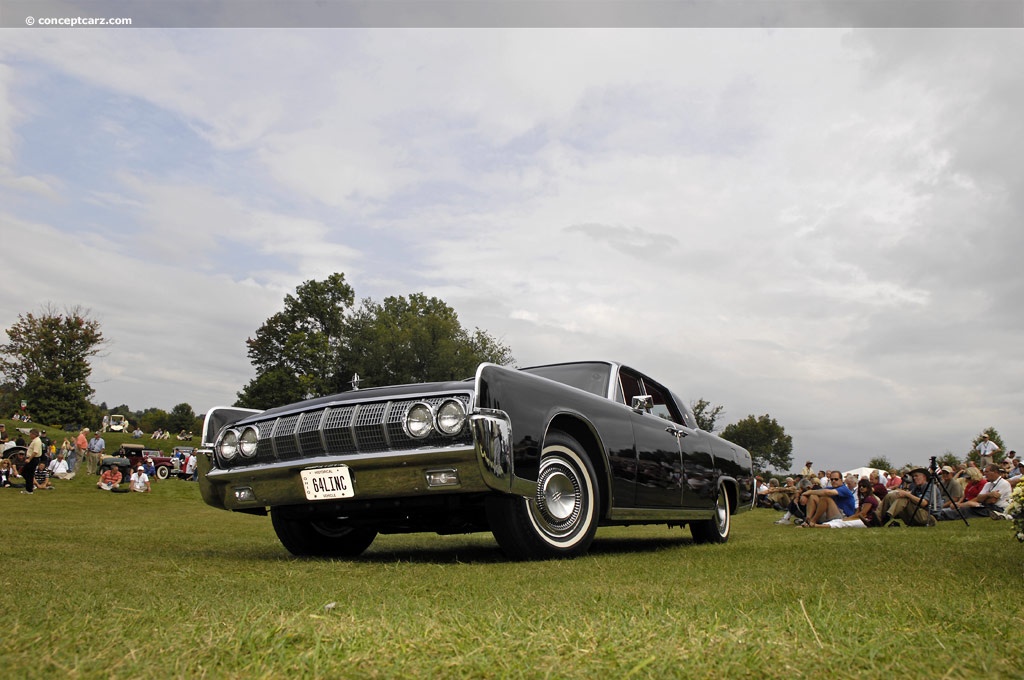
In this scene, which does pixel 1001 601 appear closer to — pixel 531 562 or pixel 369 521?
pixel 531 562

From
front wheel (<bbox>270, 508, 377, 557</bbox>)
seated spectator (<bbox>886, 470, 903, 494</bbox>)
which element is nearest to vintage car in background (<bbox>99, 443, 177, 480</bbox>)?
seated spectator (<bbox>886, 470, 903, 494</bbox>)

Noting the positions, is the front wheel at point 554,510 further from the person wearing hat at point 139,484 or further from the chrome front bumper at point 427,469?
the person wearing hat at point 139,484

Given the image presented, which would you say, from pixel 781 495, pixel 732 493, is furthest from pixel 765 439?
pixel 732 493

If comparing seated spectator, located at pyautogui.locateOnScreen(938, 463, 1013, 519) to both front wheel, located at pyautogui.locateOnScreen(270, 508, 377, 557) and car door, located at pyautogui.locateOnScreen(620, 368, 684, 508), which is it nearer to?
car door, located at pyautogui.locateOnScreen(620, 368, 684, 508)

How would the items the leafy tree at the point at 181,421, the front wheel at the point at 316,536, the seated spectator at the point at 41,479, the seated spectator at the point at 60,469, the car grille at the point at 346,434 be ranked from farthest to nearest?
1. the leafy tree at the point at 181,421
2. the seated spectator at the point at 60,469
3. the seated spectator at the point at 41,479
4. the front wheel at the point at 316,536
5. the car grille at the point at 346,434

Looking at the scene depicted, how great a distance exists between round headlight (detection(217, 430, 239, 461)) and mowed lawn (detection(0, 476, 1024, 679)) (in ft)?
2.63

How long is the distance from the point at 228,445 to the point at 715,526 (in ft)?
14.8

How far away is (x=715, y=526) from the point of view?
26.1 ft

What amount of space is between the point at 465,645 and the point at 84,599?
1734 millimetres

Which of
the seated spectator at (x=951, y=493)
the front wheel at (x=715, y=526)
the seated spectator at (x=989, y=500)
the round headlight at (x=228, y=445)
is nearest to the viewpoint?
the round headlight at (x=228, y=445)

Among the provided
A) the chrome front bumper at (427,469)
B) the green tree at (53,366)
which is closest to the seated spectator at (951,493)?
the chrome front bumper at (427,469)

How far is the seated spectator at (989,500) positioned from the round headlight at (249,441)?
12.3 meters

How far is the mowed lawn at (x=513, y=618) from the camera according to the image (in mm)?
2008

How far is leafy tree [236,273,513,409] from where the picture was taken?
6600 centimetres
